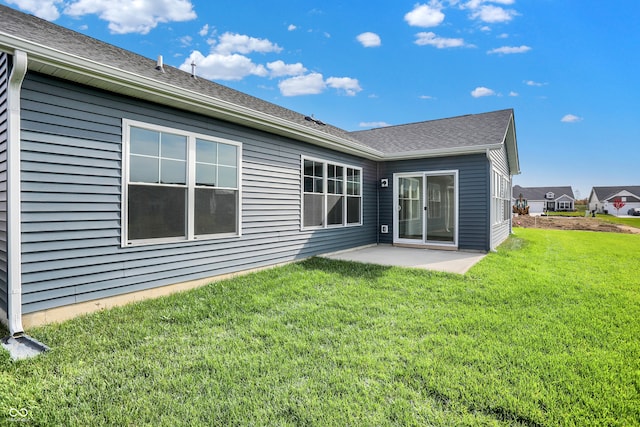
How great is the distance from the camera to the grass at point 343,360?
1.90 m

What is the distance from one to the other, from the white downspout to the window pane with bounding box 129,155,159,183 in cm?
106

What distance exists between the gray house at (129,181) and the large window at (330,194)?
0.14 ft

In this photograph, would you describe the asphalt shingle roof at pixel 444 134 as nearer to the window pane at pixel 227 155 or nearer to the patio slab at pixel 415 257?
the patio slab at pixel 415 257

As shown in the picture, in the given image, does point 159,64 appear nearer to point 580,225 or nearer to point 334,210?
point 334,210

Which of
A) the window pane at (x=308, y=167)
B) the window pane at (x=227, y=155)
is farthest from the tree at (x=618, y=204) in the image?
the window pane at (x=227, y=155)

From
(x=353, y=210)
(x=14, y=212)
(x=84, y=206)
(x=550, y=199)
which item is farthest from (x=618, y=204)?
(x=14, y=212)

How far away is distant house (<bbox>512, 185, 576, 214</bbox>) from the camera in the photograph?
173 ft

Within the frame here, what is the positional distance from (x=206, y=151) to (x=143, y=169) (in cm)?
98

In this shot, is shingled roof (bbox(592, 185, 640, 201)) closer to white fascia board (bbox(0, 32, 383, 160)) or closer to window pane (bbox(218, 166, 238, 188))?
white fascia board (bbox(0, 32, 383, 160))

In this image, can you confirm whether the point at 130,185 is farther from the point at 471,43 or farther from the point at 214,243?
the point at 471,43

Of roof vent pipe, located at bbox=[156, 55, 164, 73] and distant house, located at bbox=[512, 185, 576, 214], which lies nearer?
roof vent pipe, located at bbox=[156, 55, 164, 73]

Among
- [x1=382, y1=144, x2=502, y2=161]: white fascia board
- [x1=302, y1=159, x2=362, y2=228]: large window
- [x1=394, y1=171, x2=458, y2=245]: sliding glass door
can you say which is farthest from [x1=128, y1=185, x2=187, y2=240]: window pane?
[x1=394, y1=171, x2=458, y2=245]: sliding glass door

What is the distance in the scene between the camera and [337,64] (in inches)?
488

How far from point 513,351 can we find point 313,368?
5.83 ft
